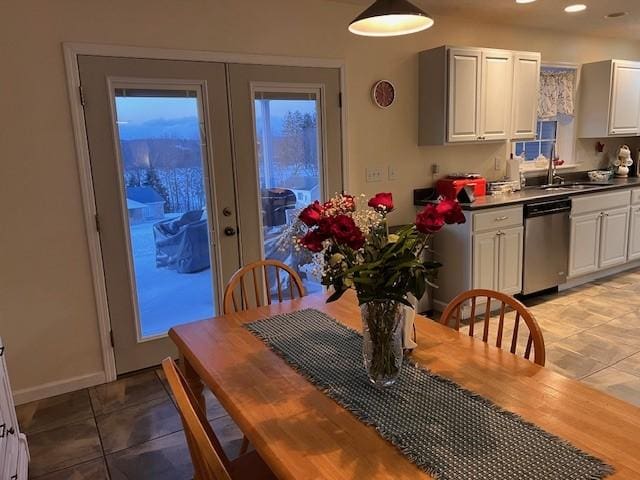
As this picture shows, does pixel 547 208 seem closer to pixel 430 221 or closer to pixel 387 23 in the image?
pixel 387 23

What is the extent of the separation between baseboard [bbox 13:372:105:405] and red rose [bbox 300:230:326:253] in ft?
7.76

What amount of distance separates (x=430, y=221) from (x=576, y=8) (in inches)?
150

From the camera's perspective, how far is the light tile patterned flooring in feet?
7.46

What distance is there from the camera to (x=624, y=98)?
513cm

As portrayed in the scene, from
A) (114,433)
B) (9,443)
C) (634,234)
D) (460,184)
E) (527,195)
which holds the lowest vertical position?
(114,433)

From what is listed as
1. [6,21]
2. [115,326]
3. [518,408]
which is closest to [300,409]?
[518,408]

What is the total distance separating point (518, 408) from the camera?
1.27 meters

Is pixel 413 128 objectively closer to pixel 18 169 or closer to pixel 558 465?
pixel 18 169

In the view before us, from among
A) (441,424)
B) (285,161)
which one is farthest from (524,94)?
(441,424)

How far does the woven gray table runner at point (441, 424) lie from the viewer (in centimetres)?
104

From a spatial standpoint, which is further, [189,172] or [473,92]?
[473,92]

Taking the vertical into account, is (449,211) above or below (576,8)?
below

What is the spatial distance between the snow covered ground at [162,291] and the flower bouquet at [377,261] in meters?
2.04

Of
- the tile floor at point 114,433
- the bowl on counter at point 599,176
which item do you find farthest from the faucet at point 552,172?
the tile floor at point 114,433
